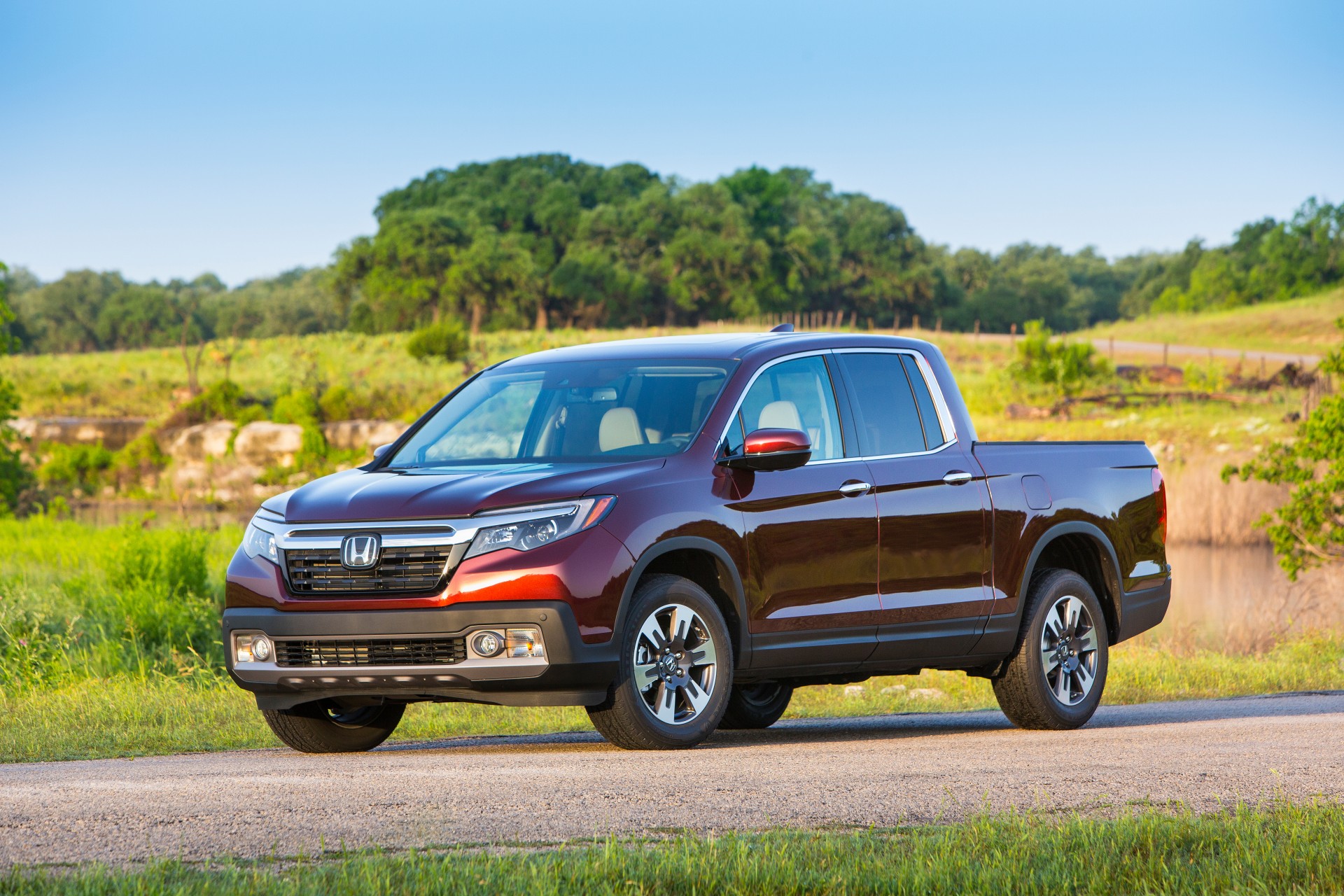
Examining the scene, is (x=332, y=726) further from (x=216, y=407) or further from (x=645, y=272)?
(x=645, y=272)

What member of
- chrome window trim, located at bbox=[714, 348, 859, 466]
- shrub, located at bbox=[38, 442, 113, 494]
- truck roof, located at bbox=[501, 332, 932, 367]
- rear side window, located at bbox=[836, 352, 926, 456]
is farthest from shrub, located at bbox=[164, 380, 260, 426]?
chrome window trim, located at bbox=[714, 348, 859, 466]

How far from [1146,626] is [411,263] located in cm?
8757

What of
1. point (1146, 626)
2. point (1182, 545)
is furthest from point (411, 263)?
point (1146, 626)

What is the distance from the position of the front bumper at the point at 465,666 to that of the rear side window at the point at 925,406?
2662 millimetres

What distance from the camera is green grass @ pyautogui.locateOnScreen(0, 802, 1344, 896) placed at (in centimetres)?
460

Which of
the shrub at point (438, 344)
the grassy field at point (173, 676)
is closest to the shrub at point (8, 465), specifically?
the grassy field at point (173, 676)

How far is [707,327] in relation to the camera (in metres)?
77.2

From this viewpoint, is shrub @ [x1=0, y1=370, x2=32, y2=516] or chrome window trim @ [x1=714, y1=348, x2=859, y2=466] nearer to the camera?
chrome window trim @ [x1=714, y1=348, x2=859, y2=466]

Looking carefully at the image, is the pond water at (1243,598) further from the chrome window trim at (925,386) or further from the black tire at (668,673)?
the black tire at (668,673)

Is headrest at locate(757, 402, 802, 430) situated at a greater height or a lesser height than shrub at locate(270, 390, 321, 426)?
greater

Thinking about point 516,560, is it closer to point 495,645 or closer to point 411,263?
point 495,645

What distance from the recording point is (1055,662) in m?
9.54

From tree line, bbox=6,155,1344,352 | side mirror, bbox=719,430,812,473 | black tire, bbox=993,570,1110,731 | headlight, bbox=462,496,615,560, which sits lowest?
black tire, bbox=993,570,1110,731

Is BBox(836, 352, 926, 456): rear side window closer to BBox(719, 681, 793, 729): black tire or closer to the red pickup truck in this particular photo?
the red pickup truck
